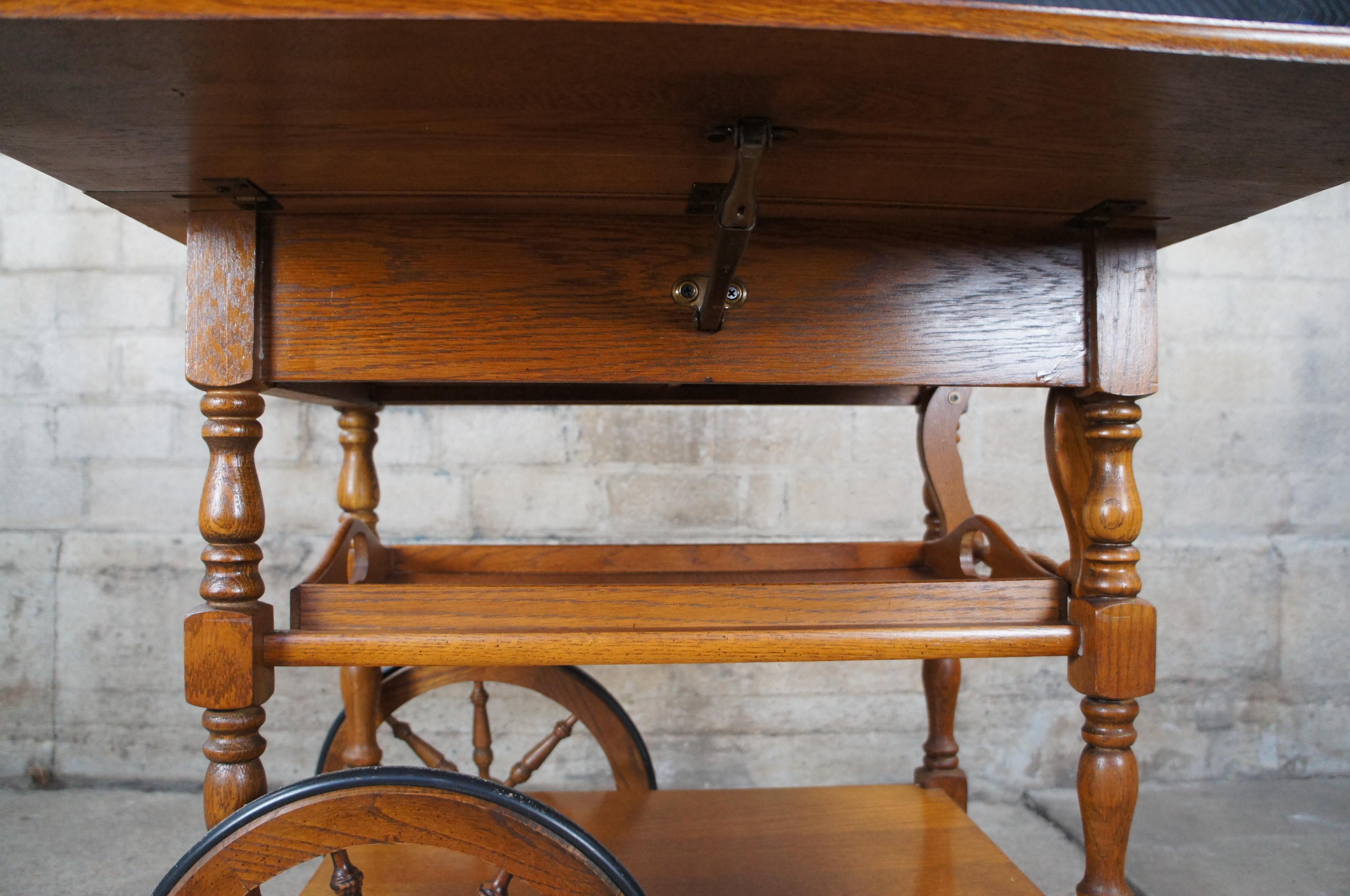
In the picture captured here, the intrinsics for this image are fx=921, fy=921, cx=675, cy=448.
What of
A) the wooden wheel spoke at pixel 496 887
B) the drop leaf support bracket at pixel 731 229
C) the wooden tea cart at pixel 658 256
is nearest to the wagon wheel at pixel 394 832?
the wooden tea cart at pixel 658 256

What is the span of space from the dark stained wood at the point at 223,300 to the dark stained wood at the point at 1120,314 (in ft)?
2.65

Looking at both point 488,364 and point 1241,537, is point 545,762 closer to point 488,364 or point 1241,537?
point 488,364

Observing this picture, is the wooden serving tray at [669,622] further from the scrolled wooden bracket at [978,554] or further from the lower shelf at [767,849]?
the lower shelf at [767,849]

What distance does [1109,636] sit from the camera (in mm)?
908

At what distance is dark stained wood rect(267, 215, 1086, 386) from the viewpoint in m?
0.87

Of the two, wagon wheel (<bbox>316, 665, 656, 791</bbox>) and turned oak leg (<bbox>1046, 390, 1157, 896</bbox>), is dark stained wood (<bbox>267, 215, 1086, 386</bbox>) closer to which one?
turned oak leg (<bbox>1046, 390, 1157, 896</bbox>)

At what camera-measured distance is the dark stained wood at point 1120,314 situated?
35.8 inches

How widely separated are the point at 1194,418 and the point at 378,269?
2.06 meters

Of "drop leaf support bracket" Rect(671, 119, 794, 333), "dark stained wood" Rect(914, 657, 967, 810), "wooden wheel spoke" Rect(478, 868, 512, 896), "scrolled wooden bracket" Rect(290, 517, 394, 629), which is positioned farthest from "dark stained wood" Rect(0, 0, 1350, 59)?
"dark stained wood" Rect(914, 657, 967, 810)

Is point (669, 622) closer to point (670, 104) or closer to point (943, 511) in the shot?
point (670, 104)

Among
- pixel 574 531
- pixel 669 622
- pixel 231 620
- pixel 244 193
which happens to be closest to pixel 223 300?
pixel 244 193

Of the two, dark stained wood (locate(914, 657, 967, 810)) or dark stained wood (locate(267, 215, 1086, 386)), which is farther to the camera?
dark stained wood (locate(914, 657, 967, 810))

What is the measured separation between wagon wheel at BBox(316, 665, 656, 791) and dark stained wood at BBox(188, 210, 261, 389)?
2.31 feet

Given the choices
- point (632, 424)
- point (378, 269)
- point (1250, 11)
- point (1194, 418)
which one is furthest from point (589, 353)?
point (1194, 418)
